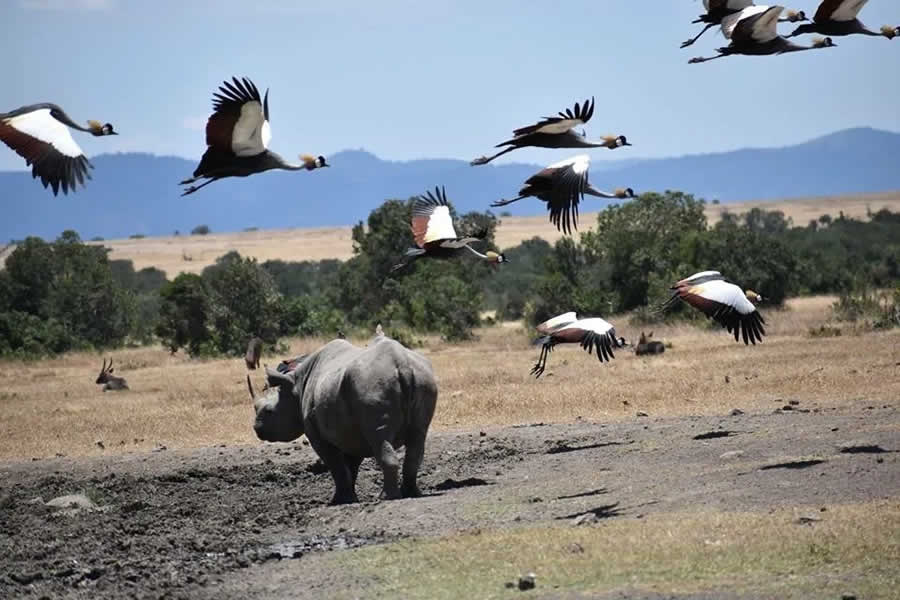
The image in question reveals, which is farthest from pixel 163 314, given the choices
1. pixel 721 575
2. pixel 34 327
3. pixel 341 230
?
pixel 341 230

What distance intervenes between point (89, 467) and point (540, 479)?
22.7 feet

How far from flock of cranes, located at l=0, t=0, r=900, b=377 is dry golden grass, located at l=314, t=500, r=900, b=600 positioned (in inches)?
105

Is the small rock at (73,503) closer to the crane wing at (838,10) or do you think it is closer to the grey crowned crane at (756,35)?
the grey crowned crane at (756,35)

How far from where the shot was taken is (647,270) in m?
42.2

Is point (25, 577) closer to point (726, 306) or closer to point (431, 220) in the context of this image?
point (431, 220)

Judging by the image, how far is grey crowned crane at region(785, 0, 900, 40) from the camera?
13500 mm

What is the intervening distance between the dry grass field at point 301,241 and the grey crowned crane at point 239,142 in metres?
84.2

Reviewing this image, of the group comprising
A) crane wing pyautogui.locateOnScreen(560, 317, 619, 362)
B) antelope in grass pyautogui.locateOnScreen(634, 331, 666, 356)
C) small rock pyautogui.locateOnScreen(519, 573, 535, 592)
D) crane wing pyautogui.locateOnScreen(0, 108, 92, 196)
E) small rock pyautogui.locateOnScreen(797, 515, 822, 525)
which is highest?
crane wing pyautogui.locateOnScreen(0, 108, 92, 196)

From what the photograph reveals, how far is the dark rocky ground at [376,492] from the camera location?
11844 millimetres

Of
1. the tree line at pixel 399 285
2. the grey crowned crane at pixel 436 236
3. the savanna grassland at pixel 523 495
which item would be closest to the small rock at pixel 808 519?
the savanna grassland at pixel 523 495

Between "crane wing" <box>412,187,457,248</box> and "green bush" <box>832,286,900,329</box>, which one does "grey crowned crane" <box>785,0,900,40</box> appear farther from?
"green bush" <box>832,286,900,329</box>

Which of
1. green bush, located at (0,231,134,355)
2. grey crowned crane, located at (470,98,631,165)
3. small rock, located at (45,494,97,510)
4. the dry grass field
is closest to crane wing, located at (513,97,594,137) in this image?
grey crowned crane, located at (470,98,631,165)

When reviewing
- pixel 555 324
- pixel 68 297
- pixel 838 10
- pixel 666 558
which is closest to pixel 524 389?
pixel 555 324

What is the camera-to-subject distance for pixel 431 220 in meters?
15.5
